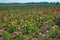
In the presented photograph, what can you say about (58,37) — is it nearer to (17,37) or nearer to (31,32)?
(31,32)

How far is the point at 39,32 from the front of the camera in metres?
7.86

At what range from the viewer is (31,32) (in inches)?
293

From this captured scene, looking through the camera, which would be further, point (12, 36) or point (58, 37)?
point (58, 37)

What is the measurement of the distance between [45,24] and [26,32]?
131 centimetres

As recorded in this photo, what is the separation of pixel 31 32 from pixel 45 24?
162cm

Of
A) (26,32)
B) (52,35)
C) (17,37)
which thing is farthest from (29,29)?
(17,37)

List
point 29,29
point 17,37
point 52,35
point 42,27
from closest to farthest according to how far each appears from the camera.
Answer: point 17,37 → point 52,35 → point 29,29 → point 42,27

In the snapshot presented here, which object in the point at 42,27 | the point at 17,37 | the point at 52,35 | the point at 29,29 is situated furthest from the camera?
the point at 42,27

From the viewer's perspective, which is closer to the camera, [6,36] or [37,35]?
[6,36]

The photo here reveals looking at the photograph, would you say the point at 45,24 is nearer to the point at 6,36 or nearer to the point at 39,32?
the point at 39,32

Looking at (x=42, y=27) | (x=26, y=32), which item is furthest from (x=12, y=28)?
(x=42, y=27)

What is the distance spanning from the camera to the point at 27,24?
8141 mm

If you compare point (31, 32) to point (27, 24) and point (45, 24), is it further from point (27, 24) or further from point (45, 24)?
point (45, 24)

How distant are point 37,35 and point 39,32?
0.42m
